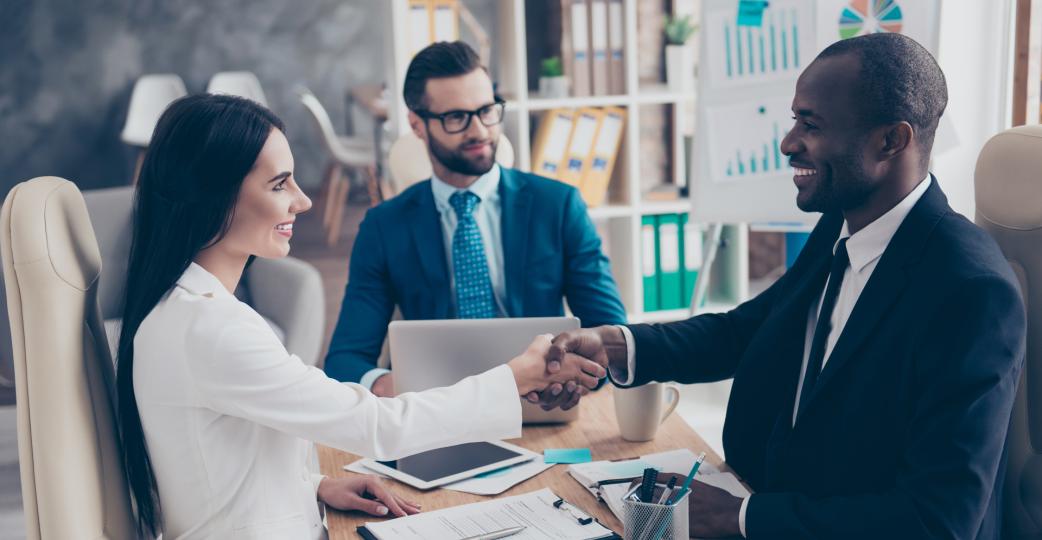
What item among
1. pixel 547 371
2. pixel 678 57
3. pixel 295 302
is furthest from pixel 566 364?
pixel 678 57

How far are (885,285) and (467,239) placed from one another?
1.22 m

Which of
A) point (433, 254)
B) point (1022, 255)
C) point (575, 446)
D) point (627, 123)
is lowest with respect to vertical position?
point (575, 446)

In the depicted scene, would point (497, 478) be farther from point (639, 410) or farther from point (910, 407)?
point (910, 407)

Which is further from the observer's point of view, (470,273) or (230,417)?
(470,273)

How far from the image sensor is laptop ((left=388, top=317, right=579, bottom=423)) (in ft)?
5.87

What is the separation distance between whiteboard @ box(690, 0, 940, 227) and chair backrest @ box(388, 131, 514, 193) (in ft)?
2.08

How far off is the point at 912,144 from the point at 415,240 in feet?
4.22

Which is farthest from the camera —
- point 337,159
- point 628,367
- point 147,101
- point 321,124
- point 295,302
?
point 147,101

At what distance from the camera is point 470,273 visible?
2.50 meters

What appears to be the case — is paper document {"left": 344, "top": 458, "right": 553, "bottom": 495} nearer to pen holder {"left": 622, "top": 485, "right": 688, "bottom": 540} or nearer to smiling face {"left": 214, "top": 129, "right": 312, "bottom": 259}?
pen holder {"left": 622, "top": 485, "right": 688, "bottom": 540}

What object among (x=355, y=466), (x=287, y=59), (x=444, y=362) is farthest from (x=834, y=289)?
(x=287, y=59)

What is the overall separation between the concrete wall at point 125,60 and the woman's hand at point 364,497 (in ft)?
21.6

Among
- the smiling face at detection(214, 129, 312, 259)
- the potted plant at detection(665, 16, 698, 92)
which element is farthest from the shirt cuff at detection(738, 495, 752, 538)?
the potted plant at detection(665, 16, 698, 92)

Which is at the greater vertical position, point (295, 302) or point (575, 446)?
point (575, 446)
